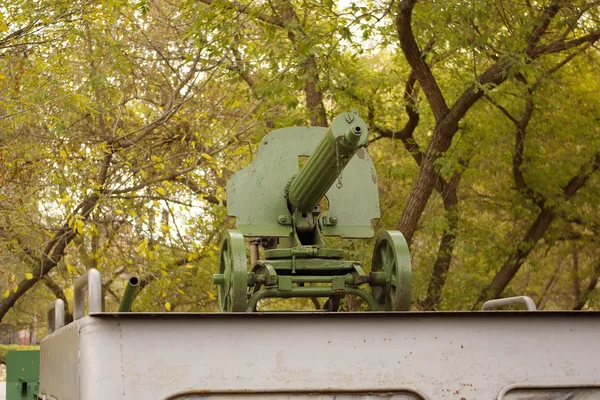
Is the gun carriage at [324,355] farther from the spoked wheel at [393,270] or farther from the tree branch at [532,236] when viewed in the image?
the tree branch at [532,236]

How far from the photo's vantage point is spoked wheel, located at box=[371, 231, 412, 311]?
17.5 feet

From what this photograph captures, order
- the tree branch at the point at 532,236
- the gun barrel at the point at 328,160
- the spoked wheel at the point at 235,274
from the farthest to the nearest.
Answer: the tree branch at the point at 532,236 < the spoked wheel at the point at 235,274 < the gun barrel at the point at 328,160

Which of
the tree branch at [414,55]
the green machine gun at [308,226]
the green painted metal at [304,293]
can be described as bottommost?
the green painted metal at [304,293]

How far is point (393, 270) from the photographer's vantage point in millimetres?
5449

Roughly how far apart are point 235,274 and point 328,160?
79 centimetres

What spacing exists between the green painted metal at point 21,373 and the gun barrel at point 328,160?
216 centimetres

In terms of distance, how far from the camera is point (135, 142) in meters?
12.2

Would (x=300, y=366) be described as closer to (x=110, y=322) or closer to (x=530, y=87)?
(x=110, y=322)

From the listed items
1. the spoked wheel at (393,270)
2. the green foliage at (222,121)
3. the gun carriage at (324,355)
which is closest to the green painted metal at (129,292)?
the gun carriage at (324,355)

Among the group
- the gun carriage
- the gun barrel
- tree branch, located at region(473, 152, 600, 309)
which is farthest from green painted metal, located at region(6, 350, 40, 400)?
tree branch, located at region(473, 152, 600, 309)

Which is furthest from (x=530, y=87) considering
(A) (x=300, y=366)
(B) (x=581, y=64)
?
(A) (x=300, y=366)

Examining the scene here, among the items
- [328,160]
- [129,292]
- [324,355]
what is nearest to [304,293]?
[328,160]

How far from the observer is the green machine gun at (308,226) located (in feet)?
17.4

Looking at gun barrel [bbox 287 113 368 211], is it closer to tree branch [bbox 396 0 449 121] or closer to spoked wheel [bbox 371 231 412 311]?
spoked wheel [bbox 371 231 412 311]
